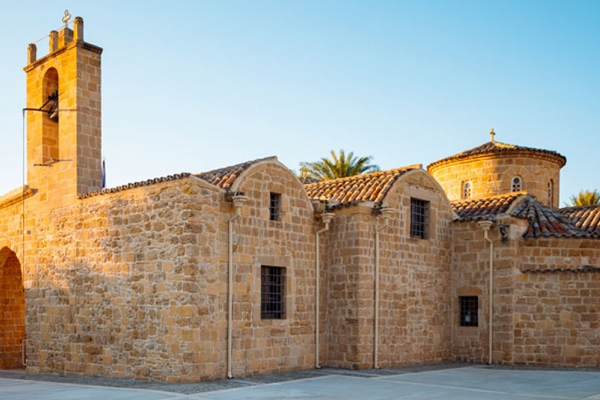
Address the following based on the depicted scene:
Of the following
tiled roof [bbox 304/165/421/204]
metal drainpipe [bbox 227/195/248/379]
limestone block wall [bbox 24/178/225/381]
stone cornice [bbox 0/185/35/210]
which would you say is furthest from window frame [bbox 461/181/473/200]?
stone cornice [bbox 0/185/35/210]

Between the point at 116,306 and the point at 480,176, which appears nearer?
the point at 116,306

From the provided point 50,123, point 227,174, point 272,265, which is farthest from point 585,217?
point 50,123

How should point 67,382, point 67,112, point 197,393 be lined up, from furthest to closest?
point 67,112 < point 67,382 < point 197,393

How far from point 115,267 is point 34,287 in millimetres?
4085

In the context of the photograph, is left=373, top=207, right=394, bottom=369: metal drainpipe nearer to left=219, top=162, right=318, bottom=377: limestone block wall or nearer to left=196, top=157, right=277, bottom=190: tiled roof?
left=219, top=162, right=318, bottom=377: limestone block wall

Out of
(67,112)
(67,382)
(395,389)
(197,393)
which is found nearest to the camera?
(197,393)

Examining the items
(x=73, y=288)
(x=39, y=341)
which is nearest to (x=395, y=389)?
(x=73, y=288)

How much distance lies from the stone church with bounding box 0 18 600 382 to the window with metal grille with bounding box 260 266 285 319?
0.04 m

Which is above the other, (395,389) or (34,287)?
(34,287)

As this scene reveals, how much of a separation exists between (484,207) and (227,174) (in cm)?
863

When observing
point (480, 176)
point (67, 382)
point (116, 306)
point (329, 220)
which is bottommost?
point (67, 382)

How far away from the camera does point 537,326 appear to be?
1744cm

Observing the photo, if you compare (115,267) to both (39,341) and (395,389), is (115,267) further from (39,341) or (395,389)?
(395,389)

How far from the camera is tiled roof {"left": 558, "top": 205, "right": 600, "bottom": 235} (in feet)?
64.6
